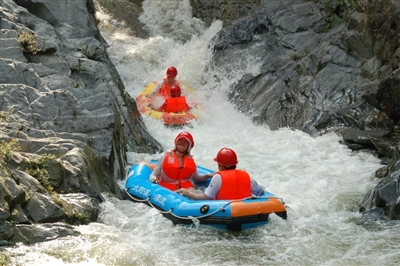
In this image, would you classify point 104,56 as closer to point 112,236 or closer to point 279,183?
point 279,183

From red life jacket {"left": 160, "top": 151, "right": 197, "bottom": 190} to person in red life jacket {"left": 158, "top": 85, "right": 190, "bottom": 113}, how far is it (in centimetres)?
493

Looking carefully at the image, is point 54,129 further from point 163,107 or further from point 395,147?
point 395,147

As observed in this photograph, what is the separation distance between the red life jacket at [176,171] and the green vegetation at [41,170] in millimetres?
1742

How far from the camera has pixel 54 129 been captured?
8320 millimetres

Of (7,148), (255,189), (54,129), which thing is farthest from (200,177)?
(7,148)

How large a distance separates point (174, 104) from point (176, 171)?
5.10 m

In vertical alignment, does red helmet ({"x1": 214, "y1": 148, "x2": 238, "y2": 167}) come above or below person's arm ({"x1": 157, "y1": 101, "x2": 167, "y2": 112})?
below

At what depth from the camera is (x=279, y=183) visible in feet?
30.3

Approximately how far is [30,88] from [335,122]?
5.96 meters

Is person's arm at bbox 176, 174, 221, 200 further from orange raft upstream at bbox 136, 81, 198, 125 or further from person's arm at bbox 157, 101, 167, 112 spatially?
person's arm at bbox 157, 101, 167, 112

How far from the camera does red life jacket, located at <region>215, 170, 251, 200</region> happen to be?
7.34 meters

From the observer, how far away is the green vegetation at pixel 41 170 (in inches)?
266

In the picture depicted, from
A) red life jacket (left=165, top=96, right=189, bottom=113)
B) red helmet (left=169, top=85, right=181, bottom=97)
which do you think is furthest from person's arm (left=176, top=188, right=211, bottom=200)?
red helmet (left=169, top=85, right=181, bottom=97)

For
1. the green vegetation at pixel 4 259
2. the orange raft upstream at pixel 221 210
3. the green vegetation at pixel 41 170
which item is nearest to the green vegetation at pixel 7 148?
the green vegetation at pixel 41 170
